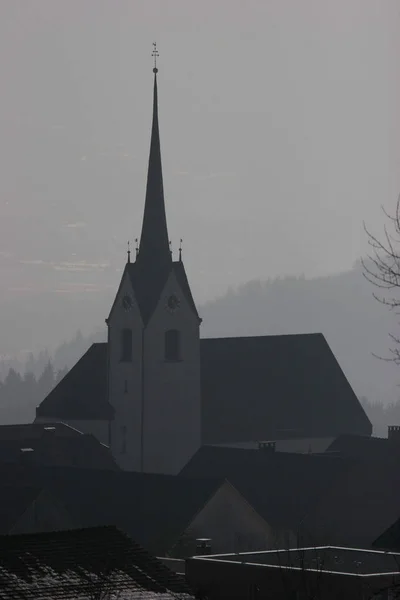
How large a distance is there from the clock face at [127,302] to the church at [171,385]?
0.05 metres

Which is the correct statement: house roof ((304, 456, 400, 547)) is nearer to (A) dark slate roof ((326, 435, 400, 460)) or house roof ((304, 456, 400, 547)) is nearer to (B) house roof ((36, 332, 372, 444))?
(A) dark slate roof ((326, 435, 400, 460))

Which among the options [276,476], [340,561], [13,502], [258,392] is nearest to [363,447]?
[276,476]

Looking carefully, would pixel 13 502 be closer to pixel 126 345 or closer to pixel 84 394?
pixel 126 345

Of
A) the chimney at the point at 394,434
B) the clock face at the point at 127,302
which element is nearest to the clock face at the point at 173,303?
the clock face at the point at 127,302

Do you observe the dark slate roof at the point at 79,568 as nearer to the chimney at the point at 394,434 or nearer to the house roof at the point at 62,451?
the house roof at the point at 62,451

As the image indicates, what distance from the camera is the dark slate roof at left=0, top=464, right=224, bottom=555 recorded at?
5581cm

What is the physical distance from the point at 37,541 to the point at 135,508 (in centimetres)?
3205

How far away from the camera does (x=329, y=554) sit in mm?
33156

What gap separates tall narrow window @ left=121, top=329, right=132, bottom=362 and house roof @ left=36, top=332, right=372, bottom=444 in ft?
9.12

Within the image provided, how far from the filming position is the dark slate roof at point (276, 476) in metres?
62.9

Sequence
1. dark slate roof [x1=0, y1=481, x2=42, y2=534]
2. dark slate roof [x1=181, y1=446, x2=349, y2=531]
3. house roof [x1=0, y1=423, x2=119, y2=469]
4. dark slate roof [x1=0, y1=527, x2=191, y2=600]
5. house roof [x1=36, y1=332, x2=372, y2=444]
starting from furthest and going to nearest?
house roof [x1=36, y1=332, x2=372, y2=444] → house roof [x1=0, y1=423, x2=119, y2=469] → dark slate roof [x1=181, y1=446, x2=349, y2=531] → dark slate roof [x1=0, y1=481, x2=42, y2=534] → dark slate roof [x1=0, y1=527, x2=191, y2=600]

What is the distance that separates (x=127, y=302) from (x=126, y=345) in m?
2.44

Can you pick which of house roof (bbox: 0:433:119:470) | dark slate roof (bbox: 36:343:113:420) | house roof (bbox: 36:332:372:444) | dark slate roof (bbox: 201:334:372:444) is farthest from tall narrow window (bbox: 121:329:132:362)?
house roof (bbox: 0:433:119:470)

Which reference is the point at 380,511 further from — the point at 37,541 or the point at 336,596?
the point at 37,541
